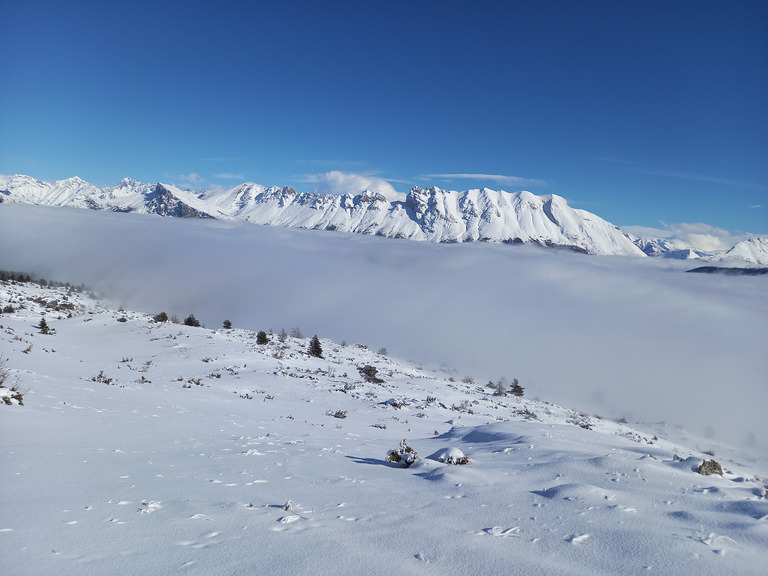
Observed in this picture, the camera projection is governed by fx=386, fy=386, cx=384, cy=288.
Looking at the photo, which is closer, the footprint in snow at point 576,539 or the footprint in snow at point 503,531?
the footprint in snow at point 576,539

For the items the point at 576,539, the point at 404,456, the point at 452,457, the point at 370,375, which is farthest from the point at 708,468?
the point at 370,375

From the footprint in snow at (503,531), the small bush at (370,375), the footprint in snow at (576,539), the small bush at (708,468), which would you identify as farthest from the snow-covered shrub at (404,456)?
the small bush at (370,375)

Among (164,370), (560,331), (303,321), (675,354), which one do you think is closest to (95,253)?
(303,321)

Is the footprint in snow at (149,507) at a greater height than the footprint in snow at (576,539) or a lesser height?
lesser

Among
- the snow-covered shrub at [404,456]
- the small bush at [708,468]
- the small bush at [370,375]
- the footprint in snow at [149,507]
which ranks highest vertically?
the small bush at [708,468]

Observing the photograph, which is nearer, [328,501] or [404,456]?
[328,501]

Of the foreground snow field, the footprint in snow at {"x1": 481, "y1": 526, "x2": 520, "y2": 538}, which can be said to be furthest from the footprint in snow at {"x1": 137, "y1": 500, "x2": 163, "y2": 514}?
the footprint in snow at {"x1": 481, "y1": 526, "x2": 520, "y2": 538}

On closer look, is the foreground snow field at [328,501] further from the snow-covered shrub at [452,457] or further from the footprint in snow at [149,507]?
the snow-covered shrub at [452,457]

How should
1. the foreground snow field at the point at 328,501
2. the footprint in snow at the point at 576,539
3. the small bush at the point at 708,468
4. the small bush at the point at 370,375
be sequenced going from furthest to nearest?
the small bush at the point at 370,375, the small bush at the point at 708,468, the footprint in snow at the point at 576,539, the foreground snow field at the point at 328,501

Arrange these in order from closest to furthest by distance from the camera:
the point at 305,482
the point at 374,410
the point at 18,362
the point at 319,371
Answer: the point at 305,482, the point at 18,362, the point at 374,410, the point at 319,371

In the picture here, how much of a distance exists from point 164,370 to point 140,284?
158713 millimetres

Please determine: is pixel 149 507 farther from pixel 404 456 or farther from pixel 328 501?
pixel 404 456

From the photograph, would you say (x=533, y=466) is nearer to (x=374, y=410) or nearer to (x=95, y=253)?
(x=374, y=410)

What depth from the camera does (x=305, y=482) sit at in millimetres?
6129
